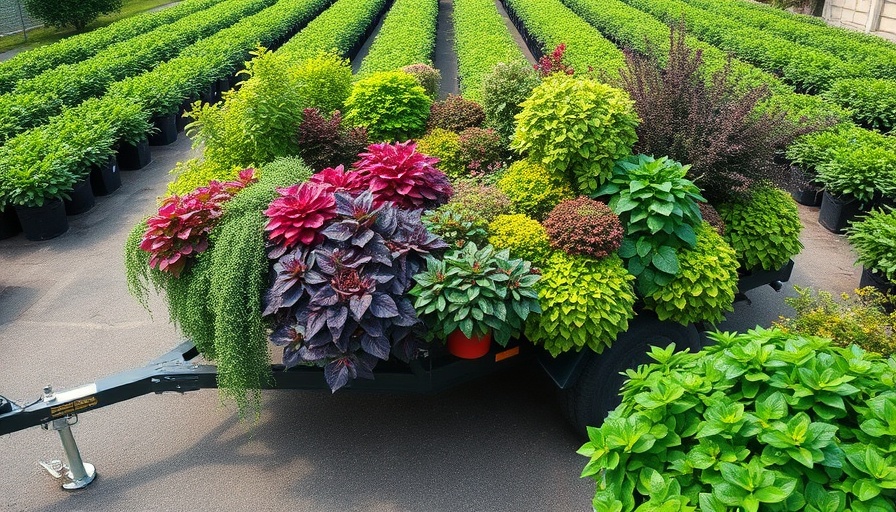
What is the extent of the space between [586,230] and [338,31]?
47.0 feet

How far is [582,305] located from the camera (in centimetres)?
399

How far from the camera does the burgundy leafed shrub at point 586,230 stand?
420 centimetres

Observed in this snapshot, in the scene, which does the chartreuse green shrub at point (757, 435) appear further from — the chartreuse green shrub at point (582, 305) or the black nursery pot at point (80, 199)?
the black nursery pot at point (80, 199)

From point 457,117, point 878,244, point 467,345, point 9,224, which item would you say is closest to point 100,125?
point 9,224

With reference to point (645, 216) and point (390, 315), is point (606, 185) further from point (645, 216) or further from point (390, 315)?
point (390, 315)

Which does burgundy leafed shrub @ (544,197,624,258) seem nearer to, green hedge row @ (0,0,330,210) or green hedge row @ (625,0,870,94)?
green hedge row @ (625,0,870,94)

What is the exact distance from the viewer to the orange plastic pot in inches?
159

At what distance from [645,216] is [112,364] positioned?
4445mm

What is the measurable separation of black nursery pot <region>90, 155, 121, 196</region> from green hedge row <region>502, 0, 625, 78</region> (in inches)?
267

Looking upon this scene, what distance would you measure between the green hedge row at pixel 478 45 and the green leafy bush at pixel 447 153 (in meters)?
1.60

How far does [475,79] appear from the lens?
10320mm

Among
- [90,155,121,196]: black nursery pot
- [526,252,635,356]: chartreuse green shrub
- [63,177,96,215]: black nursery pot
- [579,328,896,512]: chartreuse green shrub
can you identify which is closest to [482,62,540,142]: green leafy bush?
[526,252,635,356]: chartreuse green shrub

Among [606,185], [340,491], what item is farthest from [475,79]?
[340,491]

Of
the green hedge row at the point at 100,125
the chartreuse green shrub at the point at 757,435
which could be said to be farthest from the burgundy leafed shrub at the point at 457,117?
the green hedge row at the point at 100,125
